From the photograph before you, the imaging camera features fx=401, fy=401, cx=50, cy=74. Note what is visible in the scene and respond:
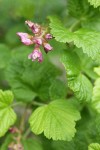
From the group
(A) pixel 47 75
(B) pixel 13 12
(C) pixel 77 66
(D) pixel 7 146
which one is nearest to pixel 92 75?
(C) pixel 77 66

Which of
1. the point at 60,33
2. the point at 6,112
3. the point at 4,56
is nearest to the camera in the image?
the point at 60,33

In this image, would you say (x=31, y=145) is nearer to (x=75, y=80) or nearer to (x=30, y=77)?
(x=30, y=77)

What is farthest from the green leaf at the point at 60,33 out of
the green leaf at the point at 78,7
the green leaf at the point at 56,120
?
the green leaf at the point at 56,120

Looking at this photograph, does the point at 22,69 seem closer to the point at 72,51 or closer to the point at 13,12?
the point at 72,51

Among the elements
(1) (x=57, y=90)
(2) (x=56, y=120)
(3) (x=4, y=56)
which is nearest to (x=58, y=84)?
(1) (x=57, y=90)

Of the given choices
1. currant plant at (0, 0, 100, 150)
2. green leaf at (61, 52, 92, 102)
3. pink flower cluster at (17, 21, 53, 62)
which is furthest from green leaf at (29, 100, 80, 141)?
pink flower cluster at (17, 21, 53, 62)

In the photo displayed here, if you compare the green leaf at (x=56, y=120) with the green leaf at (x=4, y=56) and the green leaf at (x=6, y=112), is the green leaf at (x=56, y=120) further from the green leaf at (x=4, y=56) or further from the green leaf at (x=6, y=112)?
the green leaf at (x=4, y=56)

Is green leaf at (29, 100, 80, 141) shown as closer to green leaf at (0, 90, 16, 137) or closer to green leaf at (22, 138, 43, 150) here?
green leaf at (0, 90, 16, 137)
